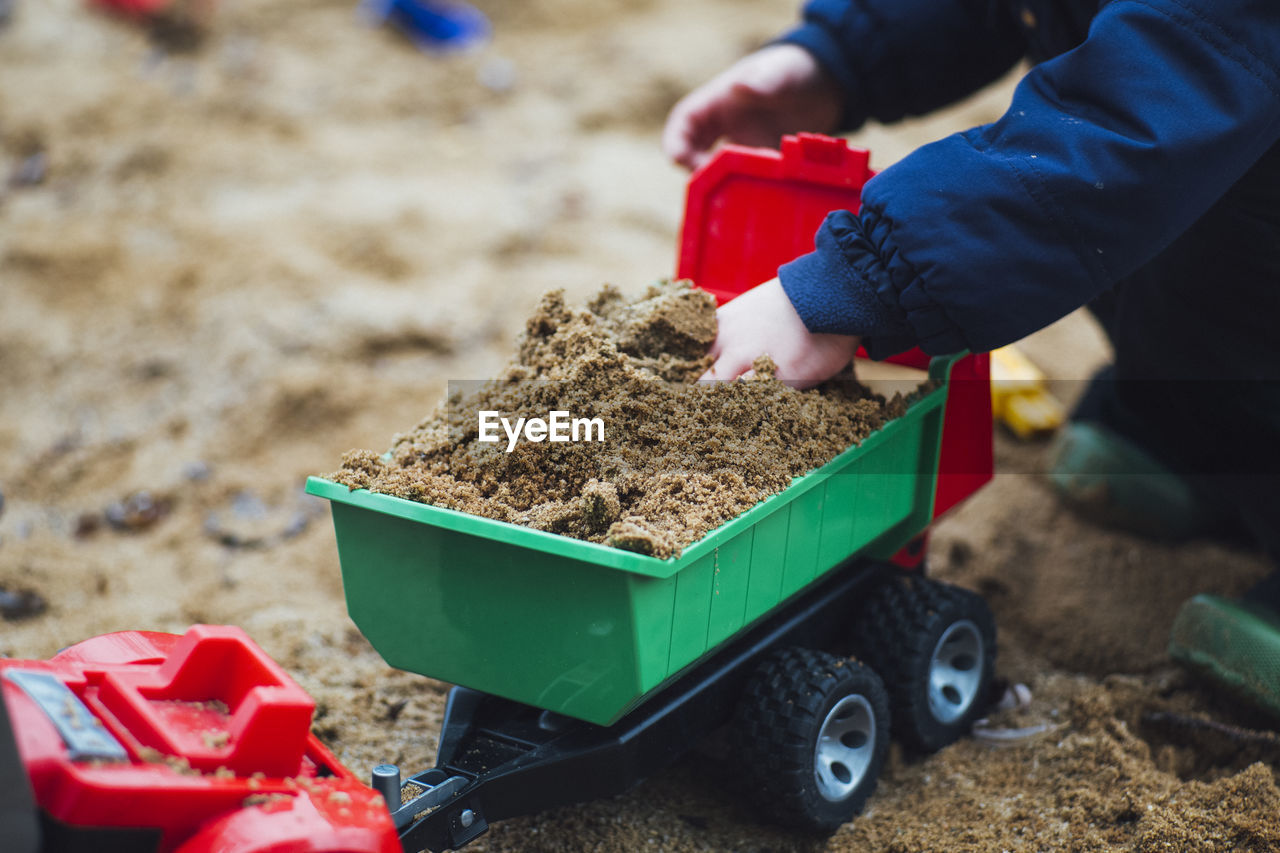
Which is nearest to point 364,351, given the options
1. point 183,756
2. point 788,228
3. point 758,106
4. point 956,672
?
point 758,106

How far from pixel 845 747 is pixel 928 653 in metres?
0.19

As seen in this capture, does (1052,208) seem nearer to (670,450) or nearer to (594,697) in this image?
(670,450)

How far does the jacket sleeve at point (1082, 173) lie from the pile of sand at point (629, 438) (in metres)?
0.20

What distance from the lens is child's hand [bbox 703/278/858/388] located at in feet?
4.37

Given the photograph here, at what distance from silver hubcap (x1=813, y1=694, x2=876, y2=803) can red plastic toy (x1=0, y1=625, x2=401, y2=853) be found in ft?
1.84

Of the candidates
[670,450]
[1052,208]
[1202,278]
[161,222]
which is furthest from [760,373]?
[161,222]

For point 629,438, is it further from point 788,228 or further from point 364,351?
point 364,351

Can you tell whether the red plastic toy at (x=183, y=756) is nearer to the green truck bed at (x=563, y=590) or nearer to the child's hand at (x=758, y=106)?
the green truck bed at (x=563, y=590)

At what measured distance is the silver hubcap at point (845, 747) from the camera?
133 cm

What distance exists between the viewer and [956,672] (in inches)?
61.8

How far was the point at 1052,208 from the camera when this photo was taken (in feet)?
3.87

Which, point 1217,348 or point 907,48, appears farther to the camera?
point 907,48

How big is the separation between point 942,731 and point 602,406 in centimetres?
71

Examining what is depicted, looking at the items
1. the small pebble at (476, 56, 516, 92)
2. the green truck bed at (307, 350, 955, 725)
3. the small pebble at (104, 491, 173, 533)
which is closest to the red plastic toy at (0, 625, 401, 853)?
the green truck bed at (307, 350, 955, 725)
